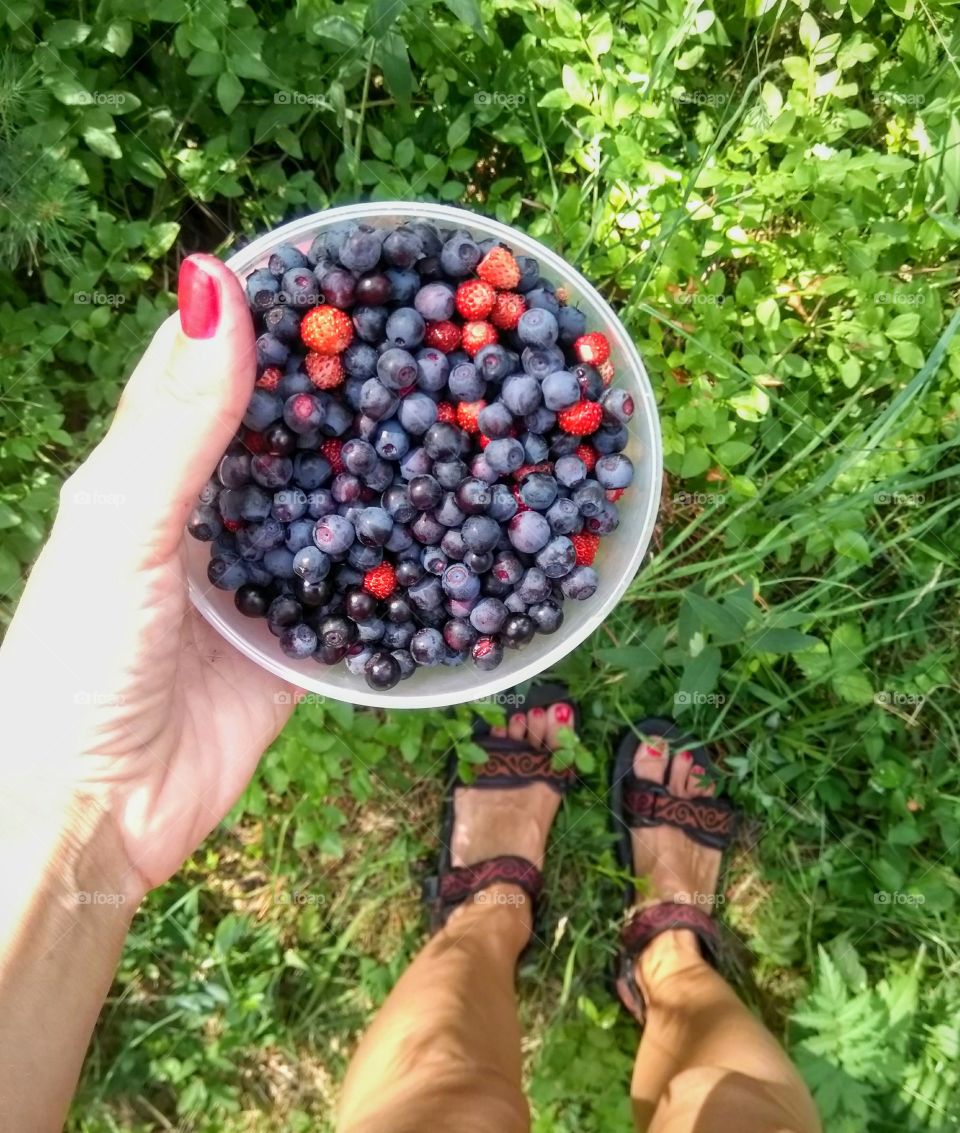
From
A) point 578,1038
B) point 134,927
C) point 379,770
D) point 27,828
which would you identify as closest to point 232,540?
point 27,828

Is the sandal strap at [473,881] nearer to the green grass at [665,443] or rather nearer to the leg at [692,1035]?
the green grass at [665,443]

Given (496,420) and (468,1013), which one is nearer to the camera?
(496,420)

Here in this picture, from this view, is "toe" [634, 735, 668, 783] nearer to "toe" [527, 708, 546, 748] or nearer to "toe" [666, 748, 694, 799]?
"toe" [666, 748, 694, 799]

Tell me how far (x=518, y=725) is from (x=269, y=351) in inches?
50.9

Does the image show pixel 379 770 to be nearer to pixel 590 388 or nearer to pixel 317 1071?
pixel 317 1071

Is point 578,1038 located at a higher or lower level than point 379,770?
lower

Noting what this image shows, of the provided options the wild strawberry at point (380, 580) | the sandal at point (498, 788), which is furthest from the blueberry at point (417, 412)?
the sandal at point (498, 788)

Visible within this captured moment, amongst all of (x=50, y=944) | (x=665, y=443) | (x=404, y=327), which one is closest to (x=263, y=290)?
(x=404, y=327)

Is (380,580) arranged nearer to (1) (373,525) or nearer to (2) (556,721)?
(1) (373,525)

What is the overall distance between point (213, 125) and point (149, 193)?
220 mm

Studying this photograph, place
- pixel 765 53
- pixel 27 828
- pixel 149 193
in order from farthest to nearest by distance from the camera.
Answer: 1. pixel 149 193
2. pixel 765 53
3. pixel 27 828

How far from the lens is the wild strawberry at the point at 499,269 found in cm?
139

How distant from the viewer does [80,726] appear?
1.44 metres

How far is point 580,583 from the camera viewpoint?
4.76ft
